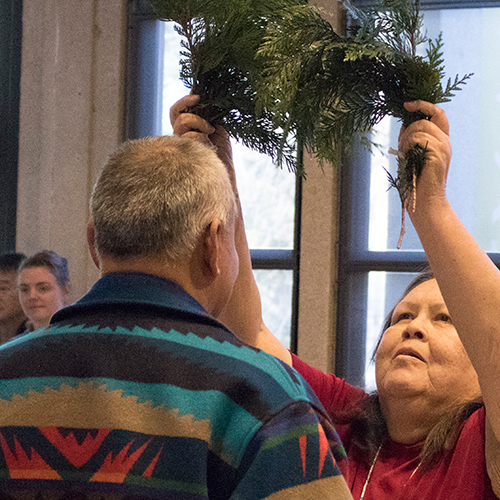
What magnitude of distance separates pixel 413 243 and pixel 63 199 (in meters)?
2.47

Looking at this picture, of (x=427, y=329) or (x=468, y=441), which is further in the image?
(x=427, y=329)

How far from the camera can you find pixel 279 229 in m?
4.36

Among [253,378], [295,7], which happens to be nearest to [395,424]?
[253,378]

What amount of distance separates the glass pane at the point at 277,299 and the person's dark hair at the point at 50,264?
4.11 ft

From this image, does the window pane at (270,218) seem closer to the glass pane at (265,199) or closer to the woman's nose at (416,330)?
the glass pane at (265,199)

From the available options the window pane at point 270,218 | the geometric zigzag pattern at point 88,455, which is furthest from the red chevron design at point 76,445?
the window pane at point 270,218

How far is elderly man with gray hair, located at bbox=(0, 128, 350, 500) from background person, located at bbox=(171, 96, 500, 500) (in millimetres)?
354

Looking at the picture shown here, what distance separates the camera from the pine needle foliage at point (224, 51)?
134 cm

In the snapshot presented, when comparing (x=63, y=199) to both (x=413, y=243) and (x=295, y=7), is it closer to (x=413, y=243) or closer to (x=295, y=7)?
(x=413, y=243)

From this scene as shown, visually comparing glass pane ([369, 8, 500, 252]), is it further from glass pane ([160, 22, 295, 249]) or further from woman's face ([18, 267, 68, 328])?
woman's face ([18, 267, 68, 328])

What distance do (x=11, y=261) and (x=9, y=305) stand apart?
304 mm

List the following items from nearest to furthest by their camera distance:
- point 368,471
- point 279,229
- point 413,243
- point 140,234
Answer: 1. point 140,234
2. point 368,471
3. point 413,243
4. point 279,229

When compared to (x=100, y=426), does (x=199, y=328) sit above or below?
above

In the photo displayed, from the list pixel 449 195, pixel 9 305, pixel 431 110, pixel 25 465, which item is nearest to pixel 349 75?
pixel 431 110
